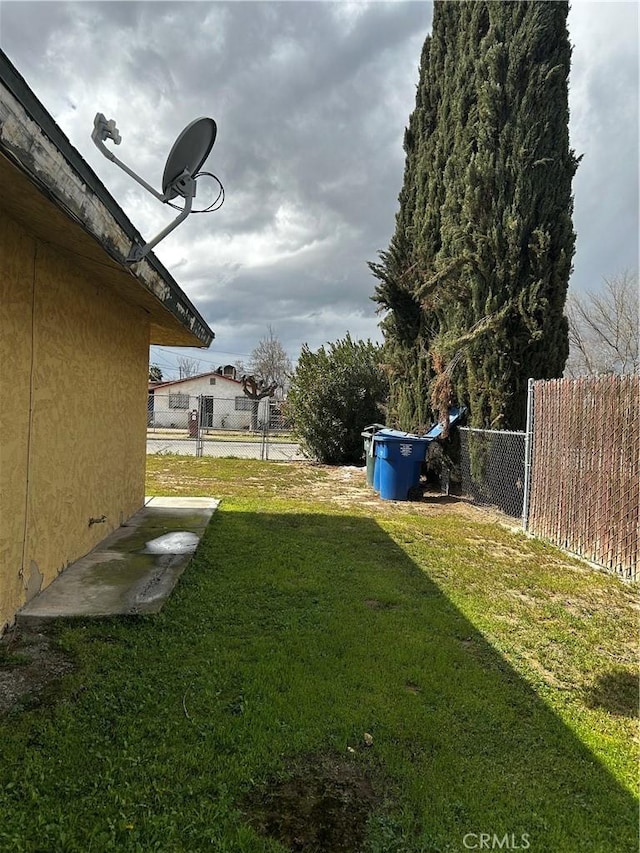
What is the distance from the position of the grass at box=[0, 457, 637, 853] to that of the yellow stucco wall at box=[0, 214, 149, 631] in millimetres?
920

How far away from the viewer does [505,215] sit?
28.1 feet

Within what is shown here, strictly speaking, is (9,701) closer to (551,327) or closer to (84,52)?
(84,52)

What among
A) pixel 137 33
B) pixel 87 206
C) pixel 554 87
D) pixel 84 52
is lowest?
pixel 87 206

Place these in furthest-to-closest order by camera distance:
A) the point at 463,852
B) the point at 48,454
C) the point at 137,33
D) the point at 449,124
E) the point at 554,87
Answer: the point at 449,124 < the point at 554,87 < the point at 137,33 < the point at 48,454 < the point at 463,852

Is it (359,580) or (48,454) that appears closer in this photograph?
(48,454)

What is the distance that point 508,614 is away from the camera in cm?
399

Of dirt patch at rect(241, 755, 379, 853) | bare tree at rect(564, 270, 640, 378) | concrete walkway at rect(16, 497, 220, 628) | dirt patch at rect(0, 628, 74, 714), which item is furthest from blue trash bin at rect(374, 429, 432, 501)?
bare tree at rect(564, 270, 640, 378)

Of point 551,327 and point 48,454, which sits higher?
point 551,327

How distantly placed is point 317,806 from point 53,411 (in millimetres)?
3359

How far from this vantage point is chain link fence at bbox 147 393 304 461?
1727 cm

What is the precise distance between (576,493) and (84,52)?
22.9ft

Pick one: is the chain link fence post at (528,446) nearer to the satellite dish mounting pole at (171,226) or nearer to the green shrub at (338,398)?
the satellite dish mounting pole at (171,226)

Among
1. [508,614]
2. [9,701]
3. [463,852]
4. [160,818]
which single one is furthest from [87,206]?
[508,614]

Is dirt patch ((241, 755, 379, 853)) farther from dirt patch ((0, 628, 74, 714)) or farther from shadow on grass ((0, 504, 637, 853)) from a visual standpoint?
dirt patch ((0, 628, 74, 714))
